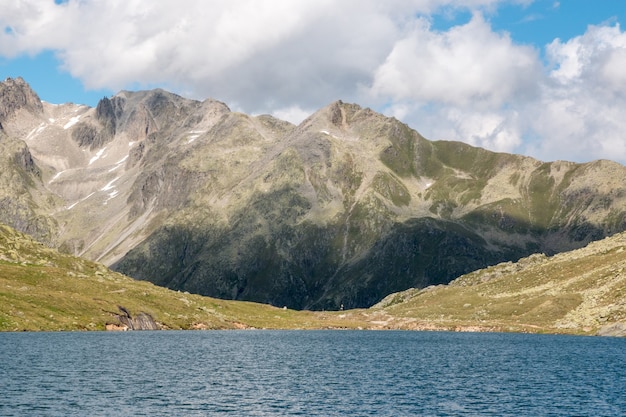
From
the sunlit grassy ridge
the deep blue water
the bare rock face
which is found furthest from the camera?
the bare rock face

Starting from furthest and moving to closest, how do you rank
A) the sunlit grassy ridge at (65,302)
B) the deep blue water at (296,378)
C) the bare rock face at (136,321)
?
the bare rock face at (136,321)
the sunlit grassy ridge at (65,302)
the deep blue water at (296,378)

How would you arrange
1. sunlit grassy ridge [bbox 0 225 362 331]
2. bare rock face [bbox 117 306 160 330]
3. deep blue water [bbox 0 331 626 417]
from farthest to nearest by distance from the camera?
bare rock face [bbox 117 306 160 330] < sunlit grassy ridge [bbox 0 225 362 331] < deep blue water [bbox 0 331 626 417]

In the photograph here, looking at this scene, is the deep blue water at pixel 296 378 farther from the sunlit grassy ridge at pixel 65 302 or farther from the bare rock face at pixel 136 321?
the bare rock face at pixel 136 321

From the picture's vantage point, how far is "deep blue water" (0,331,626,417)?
70.8m

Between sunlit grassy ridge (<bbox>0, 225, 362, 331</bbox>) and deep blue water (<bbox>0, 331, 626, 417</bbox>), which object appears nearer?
deep blue water (<bbox>0, 331, 626, 417</bbox>)

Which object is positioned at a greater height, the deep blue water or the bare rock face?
the bare rock face

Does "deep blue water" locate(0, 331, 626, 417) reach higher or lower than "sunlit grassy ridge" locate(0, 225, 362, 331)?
lower

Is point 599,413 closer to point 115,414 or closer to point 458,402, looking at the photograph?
point 458,402

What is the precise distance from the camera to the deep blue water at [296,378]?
70812 millimetres

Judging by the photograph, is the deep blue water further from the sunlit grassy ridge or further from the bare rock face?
the bare rock face

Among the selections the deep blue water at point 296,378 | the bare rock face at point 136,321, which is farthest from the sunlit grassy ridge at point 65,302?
the deep blue water at point 296,378

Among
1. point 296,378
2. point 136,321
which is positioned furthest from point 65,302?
point 296,378

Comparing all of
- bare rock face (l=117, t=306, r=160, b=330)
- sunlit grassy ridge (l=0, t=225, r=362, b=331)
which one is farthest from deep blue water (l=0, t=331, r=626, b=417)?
bare rock face (l=117, t=306, r=160, b=330)

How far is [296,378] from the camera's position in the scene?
94.3 m
